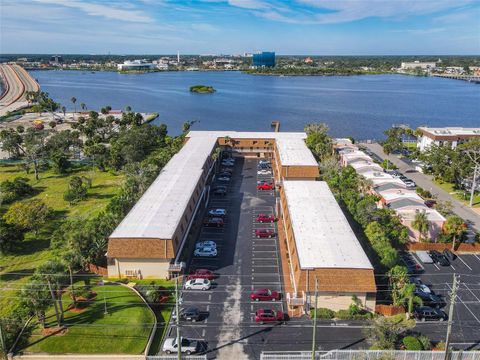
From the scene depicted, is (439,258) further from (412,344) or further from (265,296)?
(265,296)

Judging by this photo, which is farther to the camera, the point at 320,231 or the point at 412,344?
the point at 320,231

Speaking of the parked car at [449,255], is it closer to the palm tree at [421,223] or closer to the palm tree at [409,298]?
the palm tree at [421,223]

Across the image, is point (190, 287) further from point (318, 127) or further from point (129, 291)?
point (318, 127)

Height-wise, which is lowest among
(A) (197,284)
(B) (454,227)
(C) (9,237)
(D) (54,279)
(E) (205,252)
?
(A) (197,284)

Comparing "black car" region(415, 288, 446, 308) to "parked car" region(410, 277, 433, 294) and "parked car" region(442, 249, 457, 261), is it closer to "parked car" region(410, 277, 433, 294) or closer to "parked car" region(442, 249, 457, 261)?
"parked car" region(410, 277, 433, 294)

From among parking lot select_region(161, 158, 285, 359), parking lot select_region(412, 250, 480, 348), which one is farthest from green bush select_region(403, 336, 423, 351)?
parking lot select_region(161, 158, 285, 359)

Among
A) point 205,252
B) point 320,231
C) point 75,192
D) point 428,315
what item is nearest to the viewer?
point 428,315

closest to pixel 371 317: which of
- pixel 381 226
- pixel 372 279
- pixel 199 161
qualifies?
pixel 372 279

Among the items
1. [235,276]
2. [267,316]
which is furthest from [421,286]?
[235,276]
